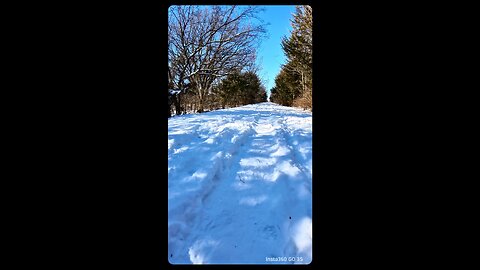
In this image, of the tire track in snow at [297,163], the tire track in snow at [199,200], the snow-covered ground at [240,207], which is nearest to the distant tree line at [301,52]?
the tire track in snow at [297,163]

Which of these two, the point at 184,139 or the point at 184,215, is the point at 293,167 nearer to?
the point at 184,215

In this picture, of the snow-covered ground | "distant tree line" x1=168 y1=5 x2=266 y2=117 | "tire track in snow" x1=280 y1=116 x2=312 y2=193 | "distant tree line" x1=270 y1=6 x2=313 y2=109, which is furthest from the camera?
"distant tree line" x1=168 y1=5 x2=266 y2=117

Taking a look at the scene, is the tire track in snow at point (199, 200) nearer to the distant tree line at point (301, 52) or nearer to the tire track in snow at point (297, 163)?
the tire track in snow at point (297, 163)

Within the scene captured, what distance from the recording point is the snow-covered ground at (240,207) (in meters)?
1.10

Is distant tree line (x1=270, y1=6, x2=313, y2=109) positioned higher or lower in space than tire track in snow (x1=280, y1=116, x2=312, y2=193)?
higher

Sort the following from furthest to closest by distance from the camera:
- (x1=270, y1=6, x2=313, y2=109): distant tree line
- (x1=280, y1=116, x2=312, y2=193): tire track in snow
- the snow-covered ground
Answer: (x1=270, y1=6, x2=313, y2=109): distant tree line → (x1=280, y1=116, x2=312, y2=193): tire track in snow → the snow-covered ground

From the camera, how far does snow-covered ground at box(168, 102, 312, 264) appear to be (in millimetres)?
1098

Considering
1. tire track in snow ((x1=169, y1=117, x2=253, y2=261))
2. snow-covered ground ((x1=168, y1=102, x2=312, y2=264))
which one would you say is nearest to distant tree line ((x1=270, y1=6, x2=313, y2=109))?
snow-covered ground ((x1=168, y1=102, x2=312, y2=264))

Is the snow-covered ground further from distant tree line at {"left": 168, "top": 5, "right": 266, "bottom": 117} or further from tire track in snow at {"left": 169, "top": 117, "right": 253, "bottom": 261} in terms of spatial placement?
distant tree line at {"left": 168, "top": 5, "right": 266, "bottom": 117}

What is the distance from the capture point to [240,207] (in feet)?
5.04
